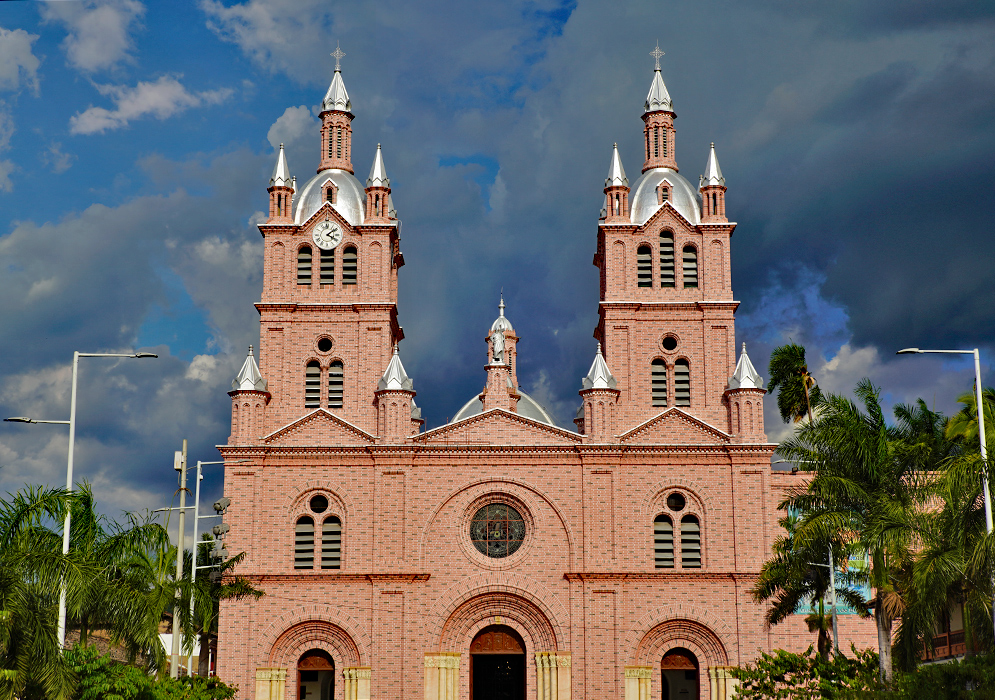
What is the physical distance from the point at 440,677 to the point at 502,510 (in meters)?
6.66

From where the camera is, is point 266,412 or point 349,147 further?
point 349,147

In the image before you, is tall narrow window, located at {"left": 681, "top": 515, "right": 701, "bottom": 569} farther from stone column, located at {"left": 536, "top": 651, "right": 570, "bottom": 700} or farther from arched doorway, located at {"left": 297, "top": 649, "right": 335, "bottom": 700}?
arched doorway, located at {"left": 297, "top": 649, "right": 335, "bottom": 700}

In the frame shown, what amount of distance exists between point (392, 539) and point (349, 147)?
18.2m

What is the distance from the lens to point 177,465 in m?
32.9

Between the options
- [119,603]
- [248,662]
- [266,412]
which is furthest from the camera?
[266,412]

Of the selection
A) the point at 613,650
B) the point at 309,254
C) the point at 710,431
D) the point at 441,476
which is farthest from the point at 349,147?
the point at 613,650

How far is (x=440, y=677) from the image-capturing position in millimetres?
43344

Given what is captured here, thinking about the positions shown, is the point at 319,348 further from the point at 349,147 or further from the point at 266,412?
the point at 349,147

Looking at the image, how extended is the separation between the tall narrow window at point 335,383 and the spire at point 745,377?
15.7 m

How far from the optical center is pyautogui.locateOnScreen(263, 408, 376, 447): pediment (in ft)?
150

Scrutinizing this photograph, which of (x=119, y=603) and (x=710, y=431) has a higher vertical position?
(x=710, y=431)

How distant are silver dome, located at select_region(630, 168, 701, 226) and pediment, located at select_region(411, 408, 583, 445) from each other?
10.0 meters

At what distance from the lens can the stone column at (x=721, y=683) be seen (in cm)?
4319

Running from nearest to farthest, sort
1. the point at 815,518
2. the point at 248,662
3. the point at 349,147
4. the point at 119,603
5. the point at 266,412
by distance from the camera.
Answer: the point at 119,603
the point at 815,518
the point at 248,662
the point at 266,412
the point at 349,147
